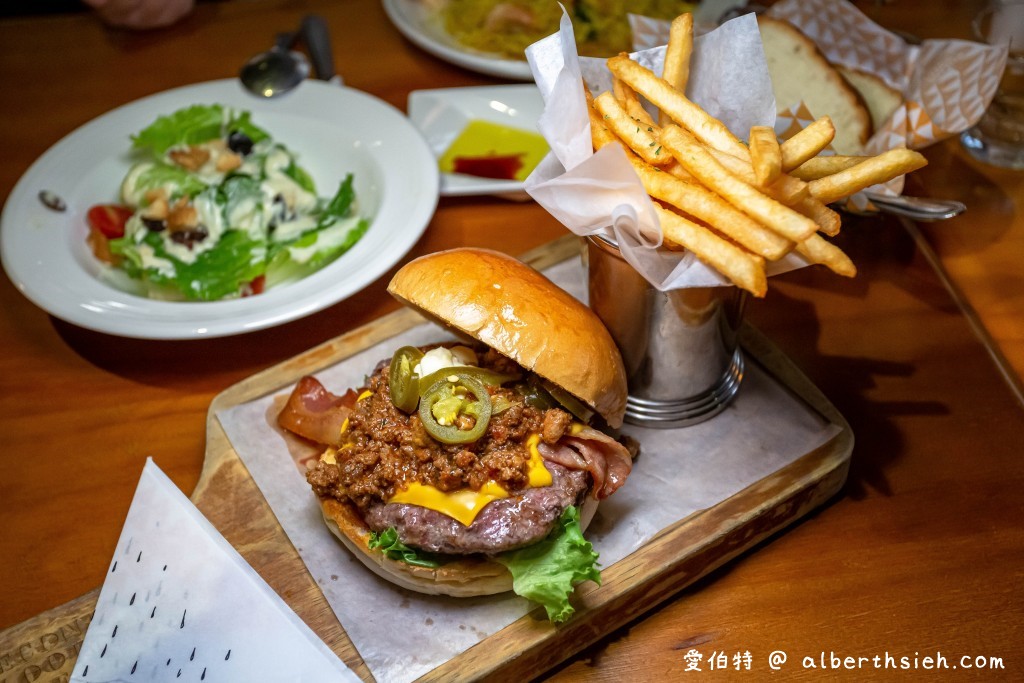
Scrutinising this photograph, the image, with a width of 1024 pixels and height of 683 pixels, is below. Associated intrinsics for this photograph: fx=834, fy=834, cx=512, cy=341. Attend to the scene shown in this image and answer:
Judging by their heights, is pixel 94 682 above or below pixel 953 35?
below

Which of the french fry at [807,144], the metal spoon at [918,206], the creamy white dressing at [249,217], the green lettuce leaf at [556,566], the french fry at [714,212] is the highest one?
the french fry at [807,144]

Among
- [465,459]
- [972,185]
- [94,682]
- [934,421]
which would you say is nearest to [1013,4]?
[972,185]

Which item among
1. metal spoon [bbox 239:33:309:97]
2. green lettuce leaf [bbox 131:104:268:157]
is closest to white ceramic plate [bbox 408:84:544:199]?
metal spoon [bbox 239:33:309:97]

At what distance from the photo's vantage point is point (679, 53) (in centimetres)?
199

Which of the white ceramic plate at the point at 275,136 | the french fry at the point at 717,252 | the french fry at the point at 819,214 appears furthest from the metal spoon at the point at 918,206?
the white ceramic plate at the point at 275,136

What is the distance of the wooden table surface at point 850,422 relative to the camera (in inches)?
76.3

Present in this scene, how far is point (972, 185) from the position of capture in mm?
3045

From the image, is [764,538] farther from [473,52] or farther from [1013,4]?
[473,52]

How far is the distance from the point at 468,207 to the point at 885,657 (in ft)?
6.47

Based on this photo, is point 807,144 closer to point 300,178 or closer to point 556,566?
point 556,566

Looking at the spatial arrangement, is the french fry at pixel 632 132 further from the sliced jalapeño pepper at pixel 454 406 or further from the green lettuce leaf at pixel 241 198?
the green lettuce leaf at pixel 241 198

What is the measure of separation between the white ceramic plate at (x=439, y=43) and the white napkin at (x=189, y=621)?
229cm

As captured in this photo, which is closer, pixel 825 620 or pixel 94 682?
pixel 94 682

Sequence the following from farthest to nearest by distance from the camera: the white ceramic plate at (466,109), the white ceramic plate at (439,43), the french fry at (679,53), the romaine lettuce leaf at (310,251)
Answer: the white ceramic plate at (439,43) → the white ceramic plate at (466,109) → the romaine lettuce leaf at (310,251) → the french fry at (679,53)
